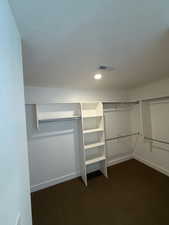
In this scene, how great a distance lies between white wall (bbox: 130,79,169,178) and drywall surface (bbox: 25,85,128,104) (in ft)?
2.66

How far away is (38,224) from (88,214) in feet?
2.61

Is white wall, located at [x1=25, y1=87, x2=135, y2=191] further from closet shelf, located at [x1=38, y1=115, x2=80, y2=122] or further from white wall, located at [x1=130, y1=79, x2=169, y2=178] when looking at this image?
white wall, located at [x1=130, y1=79, x2=169, y2=178]

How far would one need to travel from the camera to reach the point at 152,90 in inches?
111

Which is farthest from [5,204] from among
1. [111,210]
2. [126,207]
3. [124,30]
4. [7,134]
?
[126,207]

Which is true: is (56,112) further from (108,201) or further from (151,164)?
(151,164)

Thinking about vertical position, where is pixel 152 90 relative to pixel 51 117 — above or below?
above

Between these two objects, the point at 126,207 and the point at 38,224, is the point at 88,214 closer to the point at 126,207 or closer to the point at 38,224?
the point at 126,207

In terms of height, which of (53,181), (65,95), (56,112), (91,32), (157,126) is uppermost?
(91,32)

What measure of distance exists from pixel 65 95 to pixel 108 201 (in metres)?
2.37

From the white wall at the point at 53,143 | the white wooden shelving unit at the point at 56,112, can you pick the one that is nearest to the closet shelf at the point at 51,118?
the white wooden shelving unit at the point at 56,112

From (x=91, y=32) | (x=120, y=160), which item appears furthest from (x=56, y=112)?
(x=120, y=160)

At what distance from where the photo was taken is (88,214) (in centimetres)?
182

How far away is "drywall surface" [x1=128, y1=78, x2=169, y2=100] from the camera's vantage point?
8.33ft

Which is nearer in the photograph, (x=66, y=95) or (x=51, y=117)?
(x=51, y=117)
